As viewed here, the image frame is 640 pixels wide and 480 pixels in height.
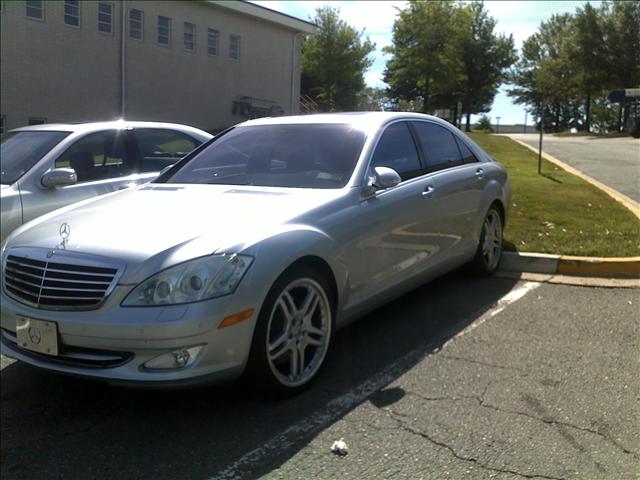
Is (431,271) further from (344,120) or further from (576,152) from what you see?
(576,152)

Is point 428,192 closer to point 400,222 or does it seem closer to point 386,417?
point 400,222

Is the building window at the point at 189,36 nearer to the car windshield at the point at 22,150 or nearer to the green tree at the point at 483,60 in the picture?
the car windshield at the point at 22,150

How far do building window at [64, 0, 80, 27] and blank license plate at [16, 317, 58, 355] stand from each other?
1977 centimetres

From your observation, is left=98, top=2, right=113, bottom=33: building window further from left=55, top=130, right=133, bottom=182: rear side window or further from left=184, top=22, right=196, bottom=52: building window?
left=55, top=130, right=133, bottom=182: rear side window

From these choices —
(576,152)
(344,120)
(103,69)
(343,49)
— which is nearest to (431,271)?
(344,120)

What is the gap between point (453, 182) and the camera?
5.07 m

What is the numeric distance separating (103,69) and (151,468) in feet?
69.0

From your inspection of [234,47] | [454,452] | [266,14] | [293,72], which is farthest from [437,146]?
[293,72]

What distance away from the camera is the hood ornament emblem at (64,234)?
3229mm

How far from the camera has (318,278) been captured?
11.5ft

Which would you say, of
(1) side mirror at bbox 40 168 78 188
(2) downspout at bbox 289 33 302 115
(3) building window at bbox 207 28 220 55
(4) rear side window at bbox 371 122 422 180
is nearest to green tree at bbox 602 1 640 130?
(2) downspout at bbox 289 33 302 115

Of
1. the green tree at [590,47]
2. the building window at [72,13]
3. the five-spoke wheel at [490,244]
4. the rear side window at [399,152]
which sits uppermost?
the green tree at [590,47]

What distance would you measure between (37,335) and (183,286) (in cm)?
84

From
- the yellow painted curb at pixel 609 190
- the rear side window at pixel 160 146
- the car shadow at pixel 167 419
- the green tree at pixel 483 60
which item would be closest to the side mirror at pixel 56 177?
the rear side window at pixel 160 146
